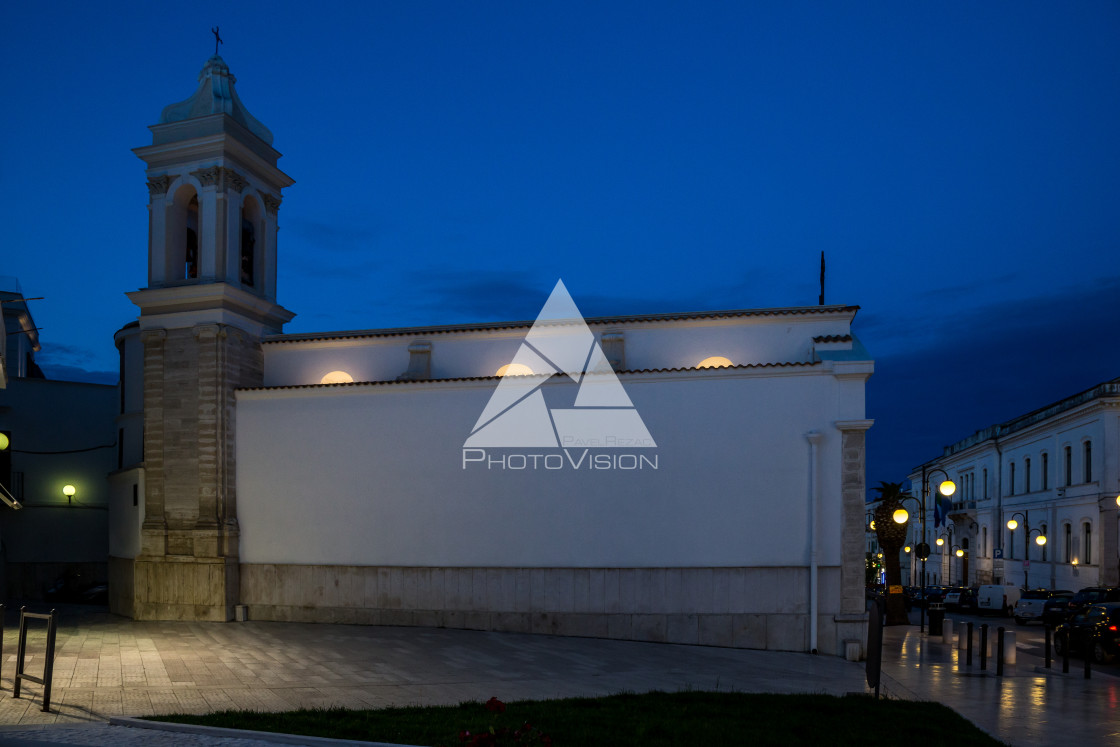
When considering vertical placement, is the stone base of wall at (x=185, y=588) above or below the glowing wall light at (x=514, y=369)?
below

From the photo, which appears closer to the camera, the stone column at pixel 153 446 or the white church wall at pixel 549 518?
the white church wall at pixel 549 518

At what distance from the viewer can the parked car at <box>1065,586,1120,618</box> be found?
96.5 ft

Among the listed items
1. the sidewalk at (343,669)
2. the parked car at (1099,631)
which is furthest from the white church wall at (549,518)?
the parked car at (1099,631)

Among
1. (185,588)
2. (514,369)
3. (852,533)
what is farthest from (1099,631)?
(185,588)

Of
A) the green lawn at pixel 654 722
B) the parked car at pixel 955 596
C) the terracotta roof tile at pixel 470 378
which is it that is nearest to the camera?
the green lawn at pixel 654 722

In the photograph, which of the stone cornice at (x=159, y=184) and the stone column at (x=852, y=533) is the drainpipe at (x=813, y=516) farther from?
the stone cornice at (x=159, y=184)

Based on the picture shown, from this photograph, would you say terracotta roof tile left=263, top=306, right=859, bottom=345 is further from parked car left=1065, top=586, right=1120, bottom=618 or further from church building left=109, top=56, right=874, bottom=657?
parked car left=1065, top=586, right=1120, bottom=618

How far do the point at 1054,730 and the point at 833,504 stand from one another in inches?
293

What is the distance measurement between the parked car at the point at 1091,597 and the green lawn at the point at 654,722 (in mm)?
20603

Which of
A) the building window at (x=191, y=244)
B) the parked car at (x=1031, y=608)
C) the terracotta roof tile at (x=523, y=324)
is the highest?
the building window at (x=191, y=244)

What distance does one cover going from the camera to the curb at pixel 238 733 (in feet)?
30.8

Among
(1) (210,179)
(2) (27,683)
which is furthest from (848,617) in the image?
(1) (210,179)

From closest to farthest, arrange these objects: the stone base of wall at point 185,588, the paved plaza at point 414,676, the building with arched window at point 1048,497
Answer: the paved plaza at point 414,676, the stone base of wall at point 185,588, the building with arched window at point 1048,497

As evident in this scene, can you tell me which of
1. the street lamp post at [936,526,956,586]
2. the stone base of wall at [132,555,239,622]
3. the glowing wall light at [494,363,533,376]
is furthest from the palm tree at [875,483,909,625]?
the street lamp post at [936,526,956,586]
